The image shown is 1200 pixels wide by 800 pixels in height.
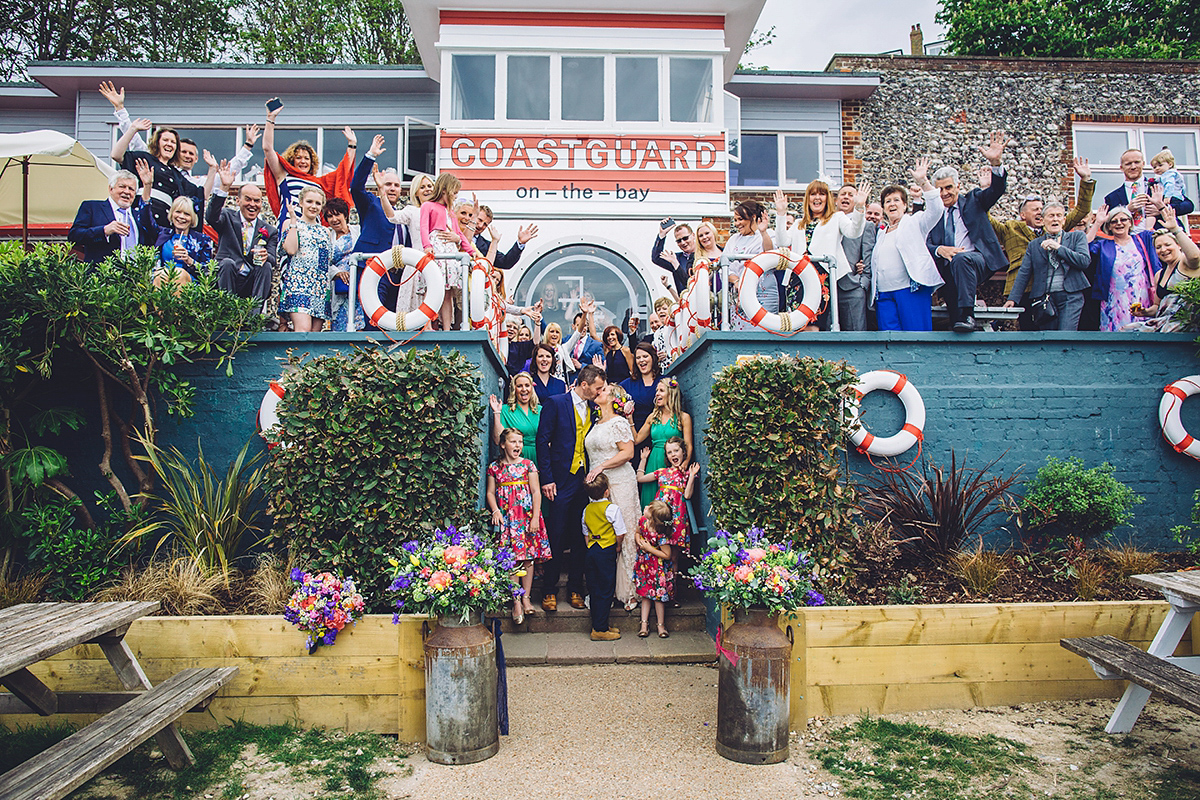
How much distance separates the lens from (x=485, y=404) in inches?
220

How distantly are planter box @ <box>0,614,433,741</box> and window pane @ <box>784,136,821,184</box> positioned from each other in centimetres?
1089

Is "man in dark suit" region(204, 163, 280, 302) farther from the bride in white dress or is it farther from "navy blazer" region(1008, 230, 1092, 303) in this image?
"navy blazer" region(1008, 230, 1092, 303)

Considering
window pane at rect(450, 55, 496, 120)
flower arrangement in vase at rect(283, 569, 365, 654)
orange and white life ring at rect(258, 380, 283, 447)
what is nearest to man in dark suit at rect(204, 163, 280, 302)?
orange and white life ring at rect(258, 380, 283, 447)

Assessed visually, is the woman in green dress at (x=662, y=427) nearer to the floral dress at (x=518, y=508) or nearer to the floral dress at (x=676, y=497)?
the floral dress at (x=676, y=497)

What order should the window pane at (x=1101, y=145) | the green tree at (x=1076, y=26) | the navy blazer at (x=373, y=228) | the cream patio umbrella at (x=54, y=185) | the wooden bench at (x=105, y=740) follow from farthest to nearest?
the green tree at (x=1076, y=26) → the window pane at (x=1101, y=145) → the cream patio umbrella at (x=54, y=185) → the navy blazer at (x=373, y=228) → the wooden bench at (x=105, y=740)

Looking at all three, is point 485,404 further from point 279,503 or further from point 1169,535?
point 1169,535

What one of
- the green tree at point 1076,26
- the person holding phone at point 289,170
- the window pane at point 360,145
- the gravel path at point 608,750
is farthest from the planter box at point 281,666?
the green tree at point 1076,26

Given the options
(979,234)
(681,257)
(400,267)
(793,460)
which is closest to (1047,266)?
(979,234)

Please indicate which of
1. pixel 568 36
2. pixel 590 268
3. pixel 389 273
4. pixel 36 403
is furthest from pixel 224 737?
pixel 568 36

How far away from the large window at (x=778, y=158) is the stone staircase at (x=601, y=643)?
903 centimetres

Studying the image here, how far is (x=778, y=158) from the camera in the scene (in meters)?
12.6

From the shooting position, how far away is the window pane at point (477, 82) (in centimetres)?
1014

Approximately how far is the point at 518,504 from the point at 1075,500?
13.0 ft

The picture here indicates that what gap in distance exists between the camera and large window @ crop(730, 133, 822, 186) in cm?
1254
